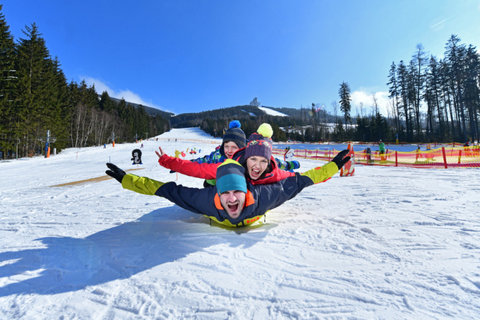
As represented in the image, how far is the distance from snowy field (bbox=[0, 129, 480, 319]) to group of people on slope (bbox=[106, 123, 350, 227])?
317mm

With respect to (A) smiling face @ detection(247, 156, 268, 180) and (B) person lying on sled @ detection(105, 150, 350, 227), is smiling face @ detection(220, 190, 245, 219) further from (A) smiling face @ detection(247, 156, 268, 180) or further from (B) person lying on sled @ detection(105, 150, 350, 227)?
(A) smiling face @ detection(247, 156, 268, 180)

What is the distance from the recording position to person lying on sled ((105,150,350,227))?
81.7 inches

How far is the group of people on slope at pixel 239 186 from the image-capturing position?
6.88 feet

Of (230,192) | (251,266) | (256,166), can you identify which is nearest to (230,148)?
(256,166)

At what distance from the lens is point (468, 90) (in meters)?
33.6

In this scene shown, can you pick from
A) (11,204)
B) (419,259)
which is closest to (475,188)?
(419,259)

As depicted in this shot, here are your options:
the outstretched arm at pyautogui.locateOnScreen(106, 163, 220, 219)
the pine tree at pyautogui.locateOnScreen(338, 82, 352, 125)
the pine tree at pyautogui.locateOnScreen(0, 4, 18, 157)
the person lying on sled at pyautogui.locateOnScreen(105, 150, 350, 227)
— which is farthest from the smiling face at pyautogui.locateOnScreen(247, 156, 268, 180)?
the pine tree at pyautogui.locateOnScreen(338, 82, 352, 125)

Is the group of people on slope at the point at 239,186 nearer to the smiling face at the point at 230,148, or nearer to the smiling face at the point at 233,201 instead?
the smiling face at the point at 233,201

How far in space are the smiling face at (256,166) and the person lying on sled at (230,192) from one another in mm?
155

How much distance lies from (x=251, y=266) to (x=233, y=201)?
605mm

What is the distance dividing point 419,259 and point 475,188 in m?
4.58

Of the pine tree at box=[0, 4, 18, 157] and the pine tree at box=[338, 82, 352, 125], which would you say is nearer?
the pine tree at box=[0, 4, 18, 157]

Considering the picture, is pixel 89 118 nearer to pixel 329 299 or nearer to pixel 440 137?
pixel 329 299

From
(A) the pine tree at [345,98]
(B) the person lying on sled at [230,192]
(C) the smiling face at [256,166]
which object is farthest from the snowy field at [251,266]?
(A) the pine tree at [345,98]
